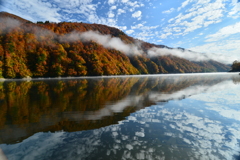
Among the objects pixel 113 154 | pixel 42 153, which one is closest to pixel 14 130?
pixel 42 153

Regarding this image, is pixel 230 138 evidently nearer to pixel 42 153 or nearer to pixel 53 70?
pixel 42 153

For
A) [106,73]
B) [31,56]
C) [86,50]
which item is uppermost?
[86,50]

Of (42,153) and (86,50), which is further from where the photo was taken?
(86,50)

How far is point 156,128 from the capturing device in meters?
10.4

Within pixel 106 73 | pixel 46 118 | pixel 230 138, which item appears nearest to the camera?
pixel 230 138

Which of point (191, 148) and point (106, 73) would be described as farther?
point (106, 73)

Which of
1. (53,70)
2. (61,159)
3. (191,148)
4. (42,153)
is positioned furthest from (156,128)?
(53,70)

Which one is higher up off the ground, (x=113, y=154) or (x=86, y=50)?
(x=86, y=50)

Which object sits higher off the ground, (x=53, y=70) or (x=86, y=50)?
(x=86, y=50)

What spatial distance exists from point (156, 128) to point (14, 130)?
11.0 metres

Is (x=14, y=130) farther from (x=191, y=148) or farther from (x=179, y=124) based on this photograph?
(x=179, y=124)

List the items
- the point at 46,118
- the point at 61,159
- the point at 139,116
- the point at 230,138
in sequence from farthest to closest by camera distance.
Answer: the point at 139,116
the point at 46,118
the point at 230,138
the point at 61,159

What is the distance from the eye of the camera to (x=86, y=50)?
187625mm

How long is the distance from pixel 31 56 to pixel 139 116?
156 meters
